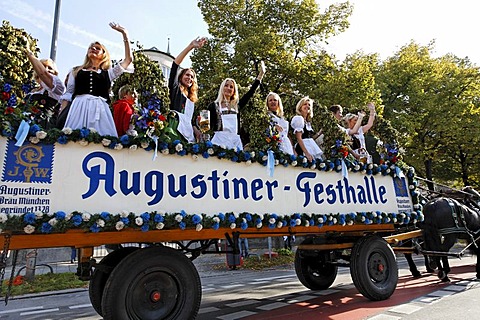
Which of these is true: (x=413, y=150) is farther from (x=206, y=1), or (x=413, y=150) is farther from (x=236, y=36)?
(x=206, y=1)

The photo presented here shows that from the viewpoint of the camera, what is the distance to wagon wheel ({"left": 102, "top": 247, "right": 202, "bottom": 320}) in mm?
3139

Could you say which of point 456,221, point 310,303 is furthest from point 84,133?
point 456,221

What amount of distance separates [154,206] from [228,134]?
174 cm

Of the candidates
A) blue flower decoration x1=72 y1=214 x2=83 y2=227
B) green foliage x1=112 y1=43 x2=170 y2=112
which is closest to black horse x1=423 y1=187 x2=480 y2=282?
green foliage x1=112 y1=43 x2=170 y2=112

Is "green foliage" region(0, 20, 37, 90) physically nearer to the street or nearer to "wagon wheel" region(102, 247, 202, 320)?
"wagon wheel" region(102, 247, 202, 320)

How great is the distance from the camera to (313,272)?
258 inches

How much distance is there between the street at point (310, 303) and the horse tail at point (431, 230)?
0.72m

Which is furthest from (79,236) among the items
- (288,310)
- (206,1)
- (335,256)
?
(206,1)

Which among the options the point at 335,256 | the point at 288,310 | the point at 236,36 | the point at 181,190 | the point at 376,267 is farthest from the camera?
the point at 236,36

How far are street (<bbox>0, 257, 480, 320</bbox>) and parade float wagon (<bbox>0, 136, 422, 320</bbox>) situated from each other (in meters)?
0.57

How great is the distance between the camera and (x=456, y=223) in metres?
7.12

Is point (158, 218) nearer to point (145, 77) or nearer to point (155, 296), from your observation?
point (155, 296)

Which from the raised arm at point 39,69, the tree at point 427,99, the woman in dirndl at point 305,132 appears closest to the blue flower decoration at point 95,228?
the raised arm at point 39,69

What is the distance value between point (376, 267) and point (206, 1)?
13057mm
